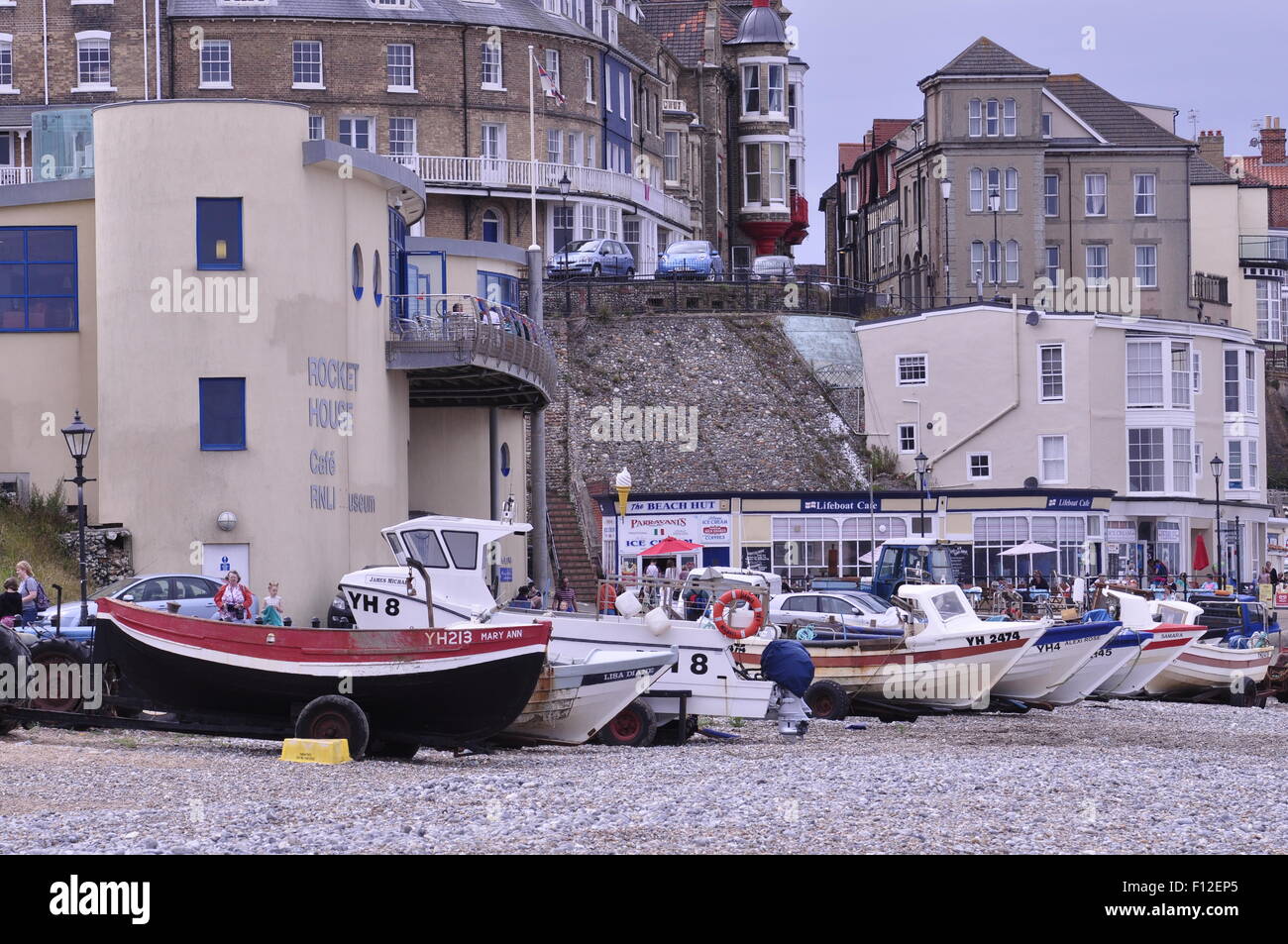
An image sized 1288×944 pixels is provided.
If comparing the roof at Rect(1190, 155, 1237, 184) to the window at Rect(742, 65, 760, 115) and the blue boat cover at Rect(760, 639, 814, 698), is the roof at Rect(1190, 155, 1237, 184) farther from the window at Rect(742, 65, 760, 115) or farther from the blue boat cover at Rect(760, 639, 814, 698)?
the blue boat cover at Rect(760, 639, 814, 698)

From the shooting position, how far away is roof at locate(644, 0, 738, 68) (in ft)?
308

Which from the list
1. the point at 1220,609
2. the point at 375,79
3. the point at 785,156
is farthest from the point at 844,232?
the point at 1220,609

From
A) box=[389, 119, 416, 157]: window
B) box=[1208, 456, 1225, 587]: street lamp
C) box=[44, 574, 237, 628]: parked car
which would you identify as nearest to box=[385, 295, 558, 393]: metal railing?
box=[44, 574, 237, 628]: parked car

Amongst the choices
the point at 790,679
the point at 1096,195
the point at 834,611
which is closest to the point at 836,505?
the point at 834,611

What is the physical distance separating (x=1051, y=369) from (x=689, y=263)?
47.4 feet

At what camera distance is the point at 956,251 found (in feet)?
283

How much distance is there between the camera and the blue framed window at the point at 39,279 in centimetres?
4059

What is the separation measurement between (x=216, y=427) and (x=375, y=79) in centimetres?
3759

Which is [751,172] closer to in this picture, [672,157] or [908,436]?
[672,157]

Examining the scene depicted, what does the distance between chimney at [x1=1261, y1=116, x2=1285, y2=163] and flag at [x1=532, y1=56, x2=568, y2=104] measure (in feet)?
165

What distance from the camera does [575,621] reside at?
28859mm

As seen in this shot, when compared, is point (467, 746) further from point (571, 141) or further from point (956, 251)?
point (956, 251)

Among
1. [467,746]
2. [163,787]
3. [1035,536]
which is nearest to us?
[163,787]

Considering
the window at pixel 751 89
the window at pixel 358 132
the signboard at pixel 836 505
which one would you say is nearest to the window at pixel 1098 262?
the window at pixel 751 89
